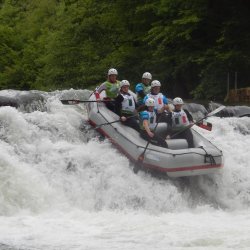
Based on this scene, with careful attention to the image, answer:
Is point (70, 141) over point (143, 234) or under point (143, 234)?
over

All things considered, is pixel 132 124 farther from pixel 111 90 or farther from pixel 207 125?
pixel 207 125

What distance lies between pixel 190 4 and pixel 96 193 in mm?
12484

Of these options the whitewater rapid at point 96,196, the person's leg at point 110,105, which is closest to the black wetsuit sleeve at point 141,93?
the person's leg at point 110,105

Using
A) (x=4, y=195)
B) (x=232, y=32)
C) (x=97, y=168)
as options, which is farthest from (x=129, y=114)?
(x=232, y=32)

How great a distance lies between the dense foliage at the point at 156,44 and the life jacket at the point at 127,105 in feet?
28.8

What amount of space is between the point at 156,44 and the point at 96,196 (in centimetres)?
1340

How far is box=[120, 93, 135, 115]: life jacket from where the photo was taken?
1080cm

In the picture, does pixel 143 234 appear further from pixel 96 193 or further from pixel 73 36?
pixel 73 36

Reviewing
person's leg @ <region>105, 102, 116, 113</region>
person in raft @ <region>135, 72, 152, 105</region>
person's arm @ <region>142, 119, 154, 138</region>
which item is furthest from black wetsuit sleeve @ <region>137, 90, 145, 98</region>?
person's arm @ <region>142, 119, 154, 138</region>

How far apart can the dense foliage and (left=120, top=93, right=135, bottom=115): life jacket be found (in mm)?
8780

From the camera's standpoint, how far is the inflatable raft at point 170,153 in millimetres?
9445

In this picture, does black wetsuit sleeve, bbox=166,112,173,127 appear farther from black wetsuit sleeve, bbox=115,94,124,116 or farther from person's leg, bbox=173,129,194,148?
black wetsuit sleeve, bbox=115,94,124,116

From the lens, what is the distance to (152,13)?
22.5m

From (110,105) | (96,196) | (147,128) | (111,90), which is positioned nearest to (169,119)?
(147,128)
